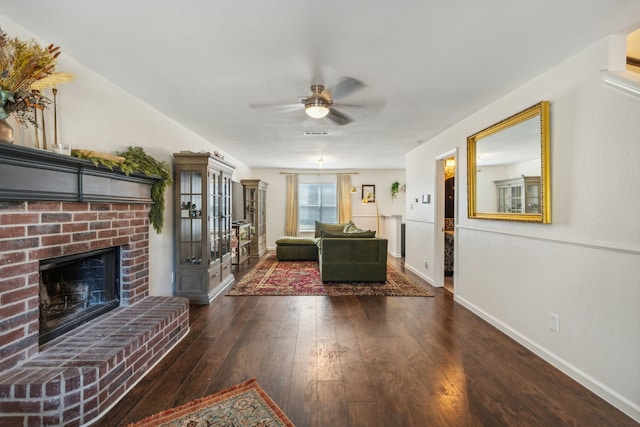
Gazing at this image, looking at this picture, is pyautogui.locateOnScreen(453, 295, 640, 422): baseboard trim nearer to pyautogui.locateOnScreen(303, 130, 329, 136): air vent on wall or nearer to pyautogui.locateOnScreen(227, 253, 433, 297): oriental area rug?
pyautogui.locateOnScreen(227, 253, 433, 297): oriental area rug

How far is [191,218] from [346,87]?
8.38 feet

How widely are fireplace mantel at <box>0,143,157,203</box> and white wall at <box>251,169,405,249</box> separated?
18.9 feet

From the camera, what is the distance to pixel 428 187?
4.75 m

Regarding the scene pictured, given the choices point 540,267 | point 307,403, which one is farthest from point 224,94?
point 540,267

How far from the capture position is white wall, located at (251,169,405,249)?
8305mm

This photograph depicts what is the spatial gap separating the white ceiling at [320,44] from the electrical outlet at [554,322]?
1.97 meters

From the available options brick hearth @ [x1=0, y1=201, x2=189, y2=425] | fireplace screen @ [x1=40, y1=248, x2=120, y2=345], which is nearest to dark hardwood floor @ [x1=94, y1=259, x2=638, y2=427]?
brick hearth @ [x1=0, y1=201, x2=189, y2=425]

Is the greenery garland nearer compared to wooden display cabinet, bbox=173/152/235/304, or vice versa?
the greenery garland

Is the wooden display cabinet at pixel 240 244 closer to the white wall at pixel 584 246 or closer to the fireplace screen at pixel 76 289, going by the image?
the fireplace screen at pixel 76 289

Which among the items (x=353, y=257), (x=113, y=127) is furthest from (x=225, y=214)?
(x=353, y=257)

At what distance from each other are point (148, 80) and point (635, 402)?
4175 millimetres

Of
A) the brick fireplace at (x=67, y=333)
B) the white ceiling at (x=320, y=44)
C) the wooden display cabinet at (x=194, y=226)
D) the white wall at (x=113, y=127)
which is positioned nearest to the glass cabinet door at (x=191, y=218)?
the wooden display cabinet at (x=194, y=226)

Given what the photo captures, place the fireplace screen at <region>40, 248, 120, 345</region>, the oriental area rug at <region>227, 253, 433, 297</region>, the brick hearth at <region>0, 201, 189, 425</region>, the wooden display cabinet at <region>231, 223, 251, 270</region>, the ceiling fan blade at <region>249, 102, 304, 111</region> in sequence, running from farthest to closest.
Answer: the wooden display cabinet at <region>231, 223, 251, 270</region>, the oriental area rug at <region>227, 253, 433, 297</region>, the ceiling fan blade at <region>249, 102, 304, 111</region>, the fireplace screen at <region>40, 248, 120, 345</region>, the brick hearth at <region>0, 201, 189, 425</region>

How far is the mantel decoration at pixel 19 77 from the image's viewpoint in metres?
1.58
